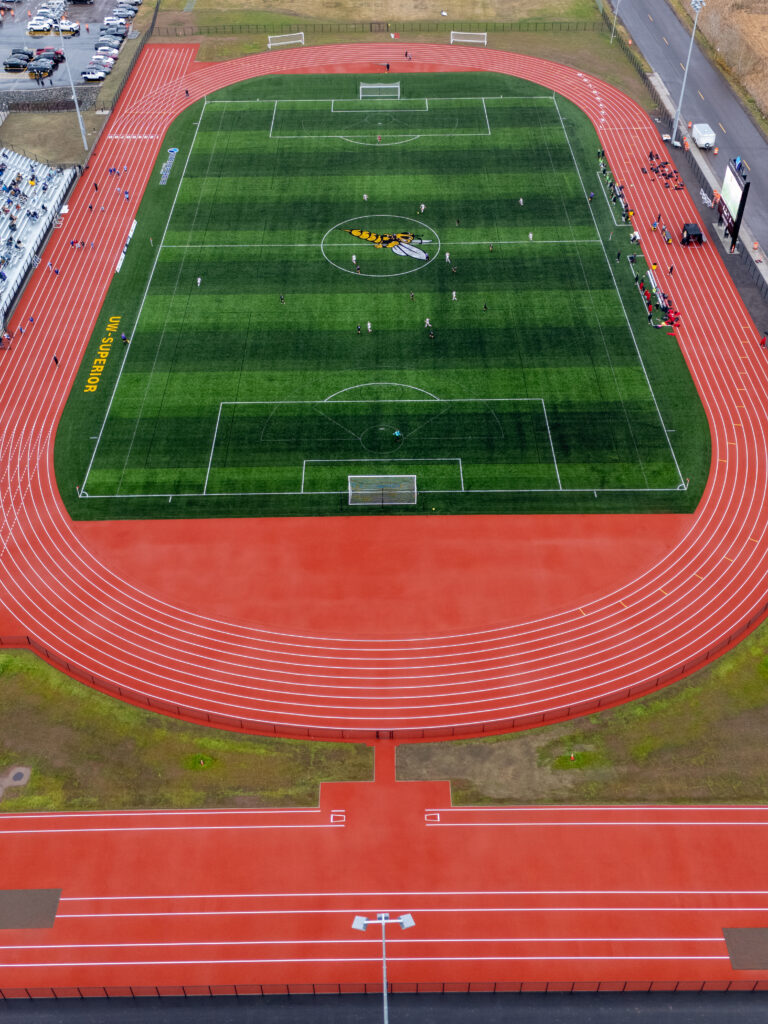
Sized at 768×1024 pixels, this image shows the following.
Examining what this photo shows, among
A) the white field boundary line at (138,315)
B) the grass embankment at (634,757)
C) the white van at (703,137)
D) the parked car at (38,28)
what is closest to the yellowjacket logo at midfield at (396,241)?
the white field boundary line at (138,315)

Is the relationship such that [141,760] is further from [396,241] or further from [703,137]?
[703,137]

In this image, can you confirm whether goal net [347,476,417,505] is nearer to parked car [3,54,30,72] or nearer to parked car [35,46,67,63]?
parked car [35,46,67,63]

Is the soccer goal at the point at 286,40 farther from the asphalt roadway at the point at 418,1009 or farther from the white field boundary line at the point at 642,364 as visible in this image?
the asphalt roadway at the point at 418,1009

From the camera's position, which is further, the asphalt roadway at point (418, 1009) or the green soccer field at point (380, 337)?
the green soccer field at point (380, 337)

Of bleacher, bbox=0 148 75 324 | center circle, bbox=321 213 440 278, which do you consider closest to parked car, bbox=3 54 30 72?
bleacher, bbox=0 148 75 324

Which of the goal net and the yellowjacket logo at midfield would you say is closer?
the goal net

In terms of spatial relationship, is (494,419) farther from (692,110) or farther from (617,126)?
(692,110)
